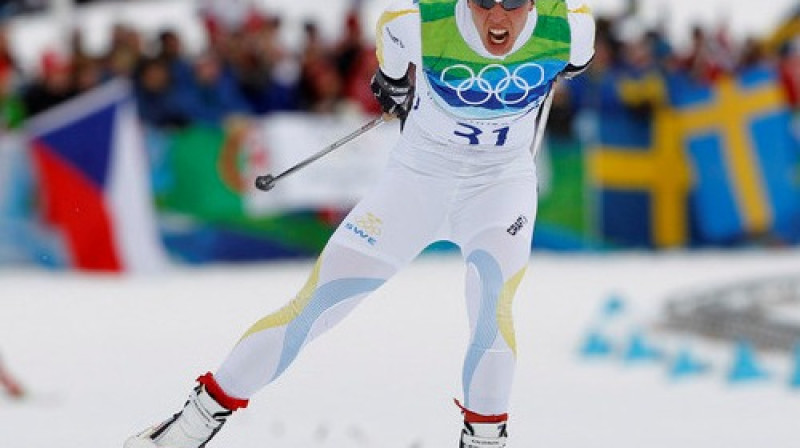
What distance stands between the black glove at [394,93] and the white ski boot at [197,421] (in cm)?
121

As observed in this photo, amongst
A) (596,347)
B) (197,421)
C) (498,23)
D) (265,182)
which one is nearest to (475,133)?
(498,23)

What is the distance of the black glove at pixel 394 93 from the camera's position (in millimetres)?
5641

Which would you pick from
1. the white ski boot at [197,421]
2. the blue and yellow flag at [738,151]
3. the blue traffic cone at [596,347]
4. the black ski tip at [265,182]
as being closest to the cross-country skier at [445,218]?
the white ski boot at [197,421]

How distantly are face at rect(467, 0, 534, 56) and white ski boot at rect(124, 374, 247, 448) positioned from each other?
158cm

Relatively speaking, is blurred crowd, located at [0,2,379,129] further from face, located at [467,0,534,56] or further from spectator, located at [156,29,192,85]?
face, located at [467,0,534,56]

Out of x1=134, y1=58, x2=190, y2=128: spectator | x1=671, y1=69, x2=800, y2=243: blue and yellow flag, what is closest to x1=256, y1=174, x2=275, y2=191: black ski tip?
x1=134, y1=58, x2=190, y2=128: spectator

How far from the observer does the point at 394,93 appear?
566 cm

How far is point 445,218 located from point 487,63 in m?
0.65

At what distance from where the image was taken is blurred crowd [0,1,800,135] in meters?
13.5

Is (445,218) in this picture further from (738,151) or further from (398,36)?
(738,151)

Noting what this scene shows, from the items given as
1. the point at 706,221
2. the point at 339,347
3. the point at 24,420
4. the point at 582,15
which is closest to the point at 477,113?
the point at 582,15

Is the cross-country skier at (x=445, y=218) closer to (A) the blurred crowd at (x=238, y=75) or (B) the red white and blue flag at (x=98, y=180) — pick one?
(B) the red white and blue flag at (x=98, y=180)

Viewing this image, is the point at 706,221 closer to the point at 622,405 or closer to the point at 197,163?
the point at 197,163

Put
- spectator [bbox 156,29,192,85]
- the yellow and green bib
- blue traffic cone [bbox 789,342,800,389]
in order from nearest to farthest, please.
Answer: the yellow and green bib
blue traffic cone [bbox 789,342,800,389]
spectator [bbox 156,29,192,85]
